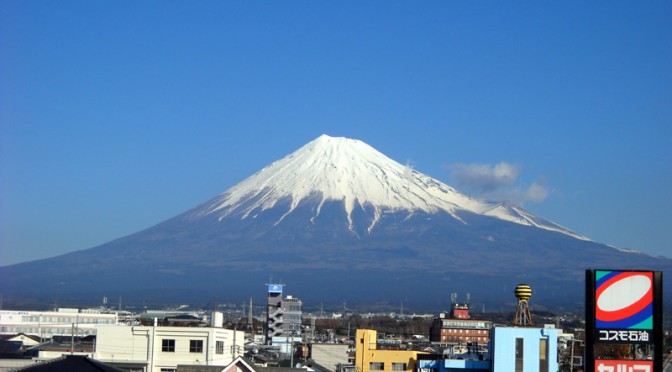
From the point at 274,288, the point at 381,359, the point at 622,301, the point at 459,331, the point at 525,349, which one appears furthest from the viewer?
the point at 274,288

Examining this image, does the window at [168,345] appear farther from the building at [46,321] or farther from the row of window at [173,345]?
the building at [46,321]

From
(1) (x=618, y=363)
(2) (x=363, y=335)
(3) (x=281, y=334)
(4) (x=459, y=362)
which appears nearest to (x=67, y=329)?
(3) (x=281, y=334)

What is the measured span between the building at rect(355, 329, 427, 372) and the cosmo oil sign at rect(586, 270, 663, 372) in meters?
32.7

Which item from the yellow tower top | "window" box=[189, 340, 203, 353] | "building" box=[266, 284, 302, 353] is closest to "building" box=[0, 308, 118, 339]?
"building" box=[266, 284, 302, 353]

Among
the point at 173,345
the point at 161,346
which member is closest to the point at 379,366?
the point at 173,345

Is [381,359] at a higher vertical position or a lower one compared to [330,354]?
lower

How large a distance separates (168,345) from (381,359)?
13.1m

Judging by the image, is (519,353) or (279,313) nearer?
Result: (519,353)

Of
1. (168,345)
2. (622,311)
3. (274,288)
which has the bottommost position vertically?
(168,345)

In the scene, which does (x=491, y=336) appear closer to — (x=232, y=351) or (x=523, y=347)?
(x=523, y=347)

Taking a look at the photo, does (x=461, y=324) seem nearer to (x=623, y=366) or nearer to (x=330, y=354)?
(x=330, y=354)

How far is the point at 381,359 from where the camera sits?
2287 inches

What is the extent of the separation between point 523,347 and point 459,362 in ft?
10.8

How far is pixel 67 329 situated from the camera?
370 feet
